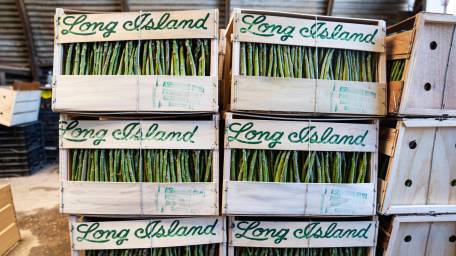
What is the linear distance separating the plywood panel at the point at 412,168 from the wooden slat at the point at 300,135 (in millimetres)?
205

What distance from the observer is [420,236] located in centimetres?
217

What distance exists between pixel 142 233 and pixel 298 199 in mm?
1098

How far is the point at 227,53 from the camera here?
244 cm

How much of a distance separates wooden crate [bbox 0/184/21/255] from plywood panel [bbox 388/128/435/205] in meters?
→ 3.37

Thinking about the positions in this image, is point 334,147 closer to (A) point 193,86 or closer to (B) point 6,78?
(A) point 193,86

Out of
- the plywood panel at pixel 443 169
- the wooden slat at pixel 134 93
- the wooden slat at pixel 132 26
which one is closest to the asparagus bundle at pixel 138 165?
the wooden slat at pixel 134 93

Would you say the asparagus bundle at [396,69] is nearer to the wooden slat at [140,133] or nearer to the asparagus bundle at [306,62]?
the asparagus bundle at [306,62]

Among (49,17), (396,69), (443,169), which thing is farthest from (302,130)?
(49,17)

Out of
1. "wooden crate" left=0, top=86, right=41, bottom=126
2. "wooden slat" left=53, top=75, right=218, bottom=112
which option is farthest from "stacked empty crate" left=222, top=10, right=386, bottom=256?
"wooden crate" left=0, top=86, right=41, bottom=126

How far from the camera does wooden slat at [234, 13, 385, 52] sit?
6.30 ft

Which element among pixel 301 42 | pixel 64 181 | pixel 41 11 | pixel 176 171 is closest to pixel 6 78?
pixel 41 11

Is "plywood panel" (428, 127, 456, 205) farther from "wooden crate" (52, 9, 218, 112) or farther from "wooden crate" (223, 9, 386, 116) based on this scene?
"wooden crate" (52, 9, 218, 112)

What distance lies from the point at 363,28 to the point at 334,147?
2.76 feet

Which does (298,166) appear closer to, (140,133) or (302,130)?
(302,130)
